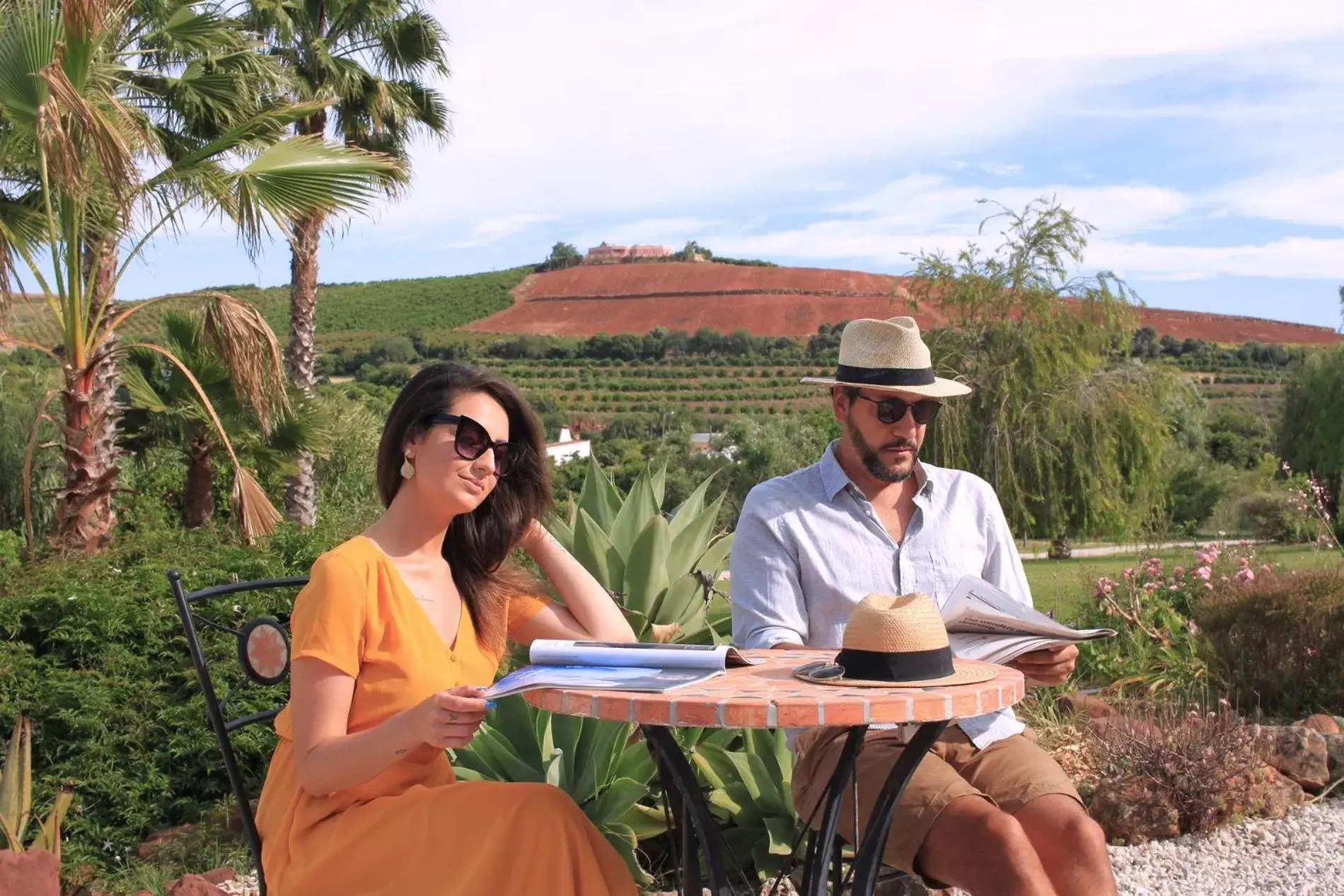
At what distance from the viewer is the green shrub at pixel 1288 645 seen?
627 cm

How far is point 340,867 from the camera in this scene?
2.11m

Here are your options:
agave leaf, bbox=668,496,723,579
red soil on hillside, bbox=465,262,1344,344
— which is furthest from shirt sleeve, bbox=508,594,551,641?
red soil on hillside, bbox=465,262,1344,344

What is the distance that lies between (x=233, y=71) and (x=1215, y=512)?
25962 millimetres

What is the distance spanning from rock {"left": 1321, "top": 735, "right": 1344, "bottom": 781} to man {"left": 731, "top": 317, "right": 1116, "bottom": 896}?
2.54m

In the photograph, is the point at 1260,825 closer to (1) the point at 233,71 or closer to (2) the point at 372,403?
(1) the point at 233,71

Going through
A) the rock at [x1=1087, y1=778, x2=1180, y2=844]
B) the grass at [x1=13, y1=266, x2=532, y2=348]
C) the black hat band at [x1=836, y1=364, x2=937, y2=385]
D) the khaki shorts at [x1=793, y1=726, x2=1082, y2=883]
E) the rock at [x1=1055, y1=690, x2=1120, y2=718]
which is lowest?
→ the rock at [x1=1055, y1=690, x2=1120, y2=718]

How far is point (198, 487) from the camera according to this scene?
34.5 feet

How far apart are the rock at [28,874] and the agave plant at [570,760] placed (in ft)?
3.53

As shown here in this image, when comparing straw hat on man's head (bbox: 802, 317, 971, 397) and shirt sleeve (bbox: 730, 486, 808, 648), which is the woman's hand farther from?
straw hat on man's head (bbox: 802, 317, 971, 397)

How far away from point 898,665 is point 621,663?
473 mm

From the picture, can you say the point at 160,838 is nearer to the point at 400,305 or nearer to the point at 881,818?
the point at 881,818

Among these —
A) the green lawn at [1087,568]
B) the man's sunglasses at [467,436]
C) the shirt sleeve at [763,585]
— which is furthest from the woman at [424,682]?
the green lawn at [1087,568]

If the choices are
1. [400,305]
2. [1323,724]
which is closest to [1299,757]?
[1323,724]

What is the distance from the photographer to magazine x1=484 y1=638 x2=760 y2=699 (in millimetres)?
2062
